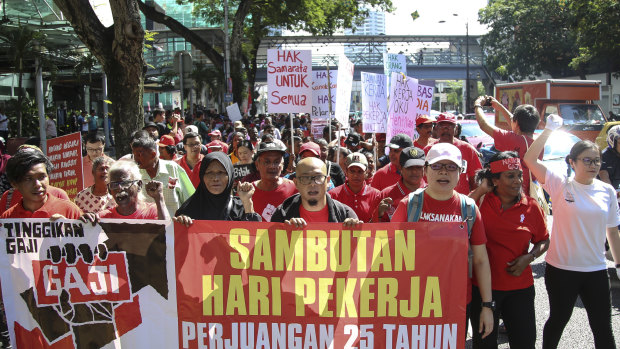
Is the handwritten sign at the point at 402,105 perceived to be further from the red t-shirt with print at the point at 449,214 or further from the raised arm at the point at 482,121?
the red t-shirt with print at the point at 449,214

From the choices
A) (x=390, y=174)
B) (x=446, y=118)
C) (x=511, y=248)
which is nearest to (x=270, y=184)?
(x=390, y=174)

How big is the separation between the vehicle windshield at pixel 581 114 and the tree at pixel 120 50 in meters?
16.3

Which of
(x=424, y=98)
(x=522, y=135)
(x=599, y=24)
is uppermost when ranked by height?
(x=599, y=24)

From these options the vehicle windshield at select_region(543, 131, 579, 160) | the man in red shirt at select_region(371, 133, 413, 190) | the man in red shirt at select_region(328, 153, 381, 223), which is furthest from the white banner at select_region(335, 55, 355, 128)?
the vehicle windshield at select_region(543, 131, 579, 160)

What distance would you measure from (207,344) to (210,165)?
125 centimetres

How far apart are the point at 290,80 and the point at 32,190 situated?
514cm

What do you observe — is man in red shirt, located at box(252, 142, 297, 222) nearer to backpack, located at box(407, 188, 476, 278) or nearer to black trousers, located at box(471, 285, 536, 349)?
backpack, located at box(407, 188, 476, 278)

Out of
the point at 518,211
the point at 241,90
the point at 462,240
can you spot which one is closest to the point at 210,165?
the point at 462,240

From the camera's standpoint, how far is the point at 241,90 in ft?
88.8

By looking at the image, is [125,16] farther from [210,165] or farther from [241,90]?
[241,90]

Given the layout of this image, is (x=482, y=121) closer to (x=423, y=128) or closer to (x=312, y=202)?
(x=423, y=128)

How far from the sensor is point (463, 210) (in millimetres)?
3705

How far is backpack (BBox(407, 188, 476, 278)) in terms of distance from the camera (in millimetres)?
3699

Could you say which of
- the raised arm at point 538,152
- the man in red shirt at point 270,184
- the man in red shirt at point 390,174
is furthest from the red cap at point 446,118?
the man in red shirt at point 270,184
